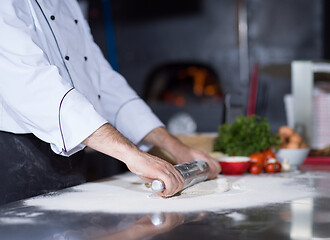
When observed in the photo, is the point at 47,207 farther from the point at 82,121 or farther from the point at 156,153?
the point at 156,153

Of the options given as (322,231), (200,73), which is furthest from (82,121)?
(200,73)

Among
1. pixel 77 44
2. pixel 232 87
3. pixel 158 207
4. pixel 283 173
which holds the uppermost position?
pixel 77 44

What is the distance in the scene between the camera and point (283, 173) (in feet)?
5.10

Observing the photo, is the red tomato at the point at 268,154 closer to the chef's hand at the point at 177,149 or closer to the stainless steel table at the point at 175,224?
the chef's hand at the point at 177,149

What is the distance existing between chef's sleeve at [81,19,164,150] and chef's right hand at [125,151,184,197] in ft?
1.42

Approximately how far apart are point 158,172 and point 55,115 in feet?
0.94

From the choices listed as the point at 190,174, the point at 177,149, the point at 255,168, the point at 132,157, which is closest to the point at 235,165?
the point at 255,168

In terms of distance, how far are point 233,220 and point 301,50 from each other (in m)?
3.64

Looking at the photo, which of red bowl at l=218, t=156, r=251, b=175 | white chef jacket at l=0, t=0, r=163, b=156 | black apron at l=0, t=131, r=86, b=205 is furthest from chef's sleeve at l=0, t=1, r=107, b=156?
red bowl at l=218, t=156, r=251, b=175

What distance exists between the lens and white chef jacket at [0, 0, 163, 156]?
3.62ft

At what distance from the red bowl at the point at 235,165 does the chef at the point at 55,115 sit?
123 millimetres

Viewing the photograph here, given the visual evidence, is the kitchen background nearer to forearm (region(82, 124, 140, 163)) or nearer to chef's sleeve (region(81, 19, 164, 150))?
chef's sleeve (region(81, 19, 164, 150))

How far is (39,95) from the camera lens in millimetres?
1110

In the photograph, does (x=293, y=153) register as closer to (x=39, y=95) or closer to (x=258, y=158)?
(x=258, y=158)
